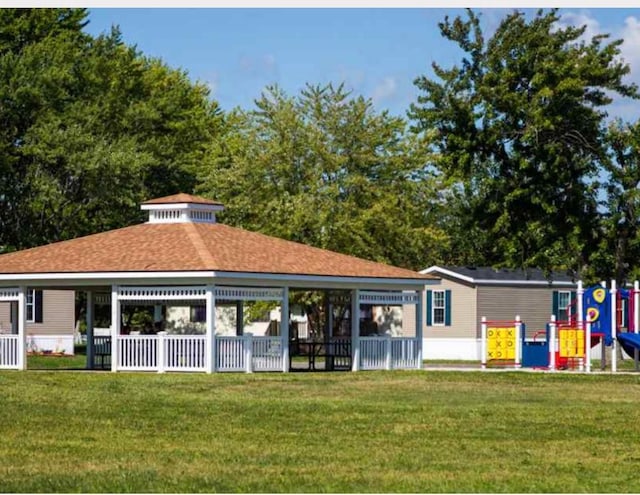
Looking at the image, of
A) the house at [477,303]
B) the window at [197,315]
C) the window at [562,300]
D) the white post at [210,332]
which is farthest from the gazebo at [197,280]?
the window at [562,300]

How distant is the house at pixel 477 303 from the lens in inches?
Answer: 2311

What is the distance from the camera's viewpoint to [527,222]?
52688mm

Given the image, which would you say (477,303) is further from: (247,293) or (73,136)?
(247,293)

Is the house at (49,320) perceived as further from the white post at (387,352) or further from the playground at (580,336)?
the playground at (580,336)

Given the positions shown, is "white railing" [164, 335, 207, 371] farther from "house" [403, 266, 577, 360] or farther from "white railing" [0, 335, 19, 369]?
"house" [403, 266, 577, 360]

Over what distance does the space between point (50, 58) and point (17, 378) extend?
2802 centimetres

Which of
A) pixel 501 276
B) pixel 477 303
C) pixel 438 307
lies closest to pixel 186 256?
pixel 477 303

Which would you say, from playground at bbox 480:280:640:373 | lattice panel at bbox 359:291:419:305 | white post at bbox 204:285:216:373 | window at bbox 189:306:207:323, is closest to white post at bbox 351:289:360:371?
lattice panel at bbox 359:291:419:305

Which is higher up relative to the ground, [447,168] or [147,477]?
[447,168]

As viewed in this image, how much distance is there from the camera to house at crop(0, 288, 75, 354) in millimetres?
61000

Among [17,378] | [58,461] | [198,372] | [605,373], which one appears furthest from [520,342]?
[58,461]

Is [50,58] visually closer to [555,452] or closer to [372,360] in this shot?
[372,360]

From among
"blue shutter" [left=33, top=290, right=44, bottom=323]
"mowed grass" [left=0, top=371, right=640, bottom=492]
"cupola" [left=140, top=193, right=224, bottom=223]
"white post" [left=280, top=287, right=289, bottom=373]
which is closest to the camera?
"mowed grass" [left=0, top=371, right=640, bottom=492]

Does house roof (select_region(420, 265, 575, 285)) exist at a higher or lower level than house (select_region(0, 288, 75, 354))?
higher
